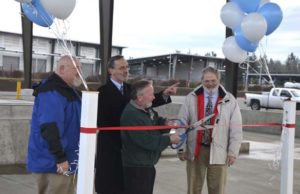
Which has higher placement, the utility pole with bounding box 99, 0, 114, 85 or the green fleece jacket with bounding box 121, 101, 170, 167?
the utility pole with bounding box 99, 0, 114, 85

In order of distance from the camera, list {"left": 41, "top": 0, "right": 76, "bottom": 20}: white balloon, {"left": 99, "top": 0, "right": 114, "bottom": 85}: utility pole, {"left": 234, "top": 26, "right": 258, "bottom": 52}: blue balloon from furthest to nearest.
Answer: {"left": 99, "top": 0, "right": 114, "bottom": 85}: utility pole, {"left": 234, "top": 26, "right": 258, "bottom": 52}: blue balloon, {"left": 41, "top": 0, "right": 76, "bottom": 20}: white balloon

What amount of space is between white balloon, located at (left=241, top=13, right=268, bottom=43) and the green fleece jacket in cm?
184

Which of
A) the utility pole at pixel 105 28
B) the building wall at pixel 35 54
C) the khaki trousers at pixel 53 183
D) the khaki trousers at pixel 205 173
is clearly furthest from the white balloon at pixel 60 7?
the building wall at pixel 35 54

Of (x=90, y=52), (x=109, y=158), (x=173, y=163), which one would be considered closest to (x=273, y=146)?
(x=173, y=163)

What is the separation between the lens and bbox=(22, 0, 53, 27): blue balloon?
5.32 meters

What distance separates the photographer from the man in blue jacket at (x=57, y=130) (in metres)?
3.93

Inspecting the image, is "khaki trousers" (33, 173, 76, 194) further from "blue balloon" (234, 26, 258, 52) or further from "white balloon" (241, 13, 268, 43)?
"blue balloon" (234, 26, 258, 52)

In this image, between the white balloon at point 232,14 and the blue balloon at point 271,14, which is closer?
the blue balloon at point 271,14

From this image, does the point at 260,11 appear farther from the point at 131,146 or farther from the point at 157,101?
the point at 131,146

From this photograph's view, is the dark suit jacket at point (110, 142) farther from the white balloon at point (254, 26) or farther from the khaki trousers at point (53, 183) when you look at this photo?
the white balloon at point (254, 26)

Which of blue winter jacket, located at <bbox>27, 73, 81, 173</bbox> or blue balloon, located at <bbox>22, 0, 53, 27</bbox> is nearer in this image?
blue winter jacket, located at <bbox>27, 73, 81, 173</bbox>

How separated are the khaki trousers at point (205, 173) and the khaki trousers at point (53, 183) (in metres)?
1.54

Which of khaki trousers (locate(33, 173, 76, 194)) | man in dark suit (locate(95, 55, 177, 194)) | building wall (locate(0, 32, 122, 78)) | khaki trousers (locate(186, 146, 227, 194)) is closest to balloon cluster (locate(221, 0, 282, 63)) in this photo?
khaki trousers (locate(186, 146, 227, 194))

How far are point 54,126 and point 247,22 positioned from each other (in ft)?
9.04
